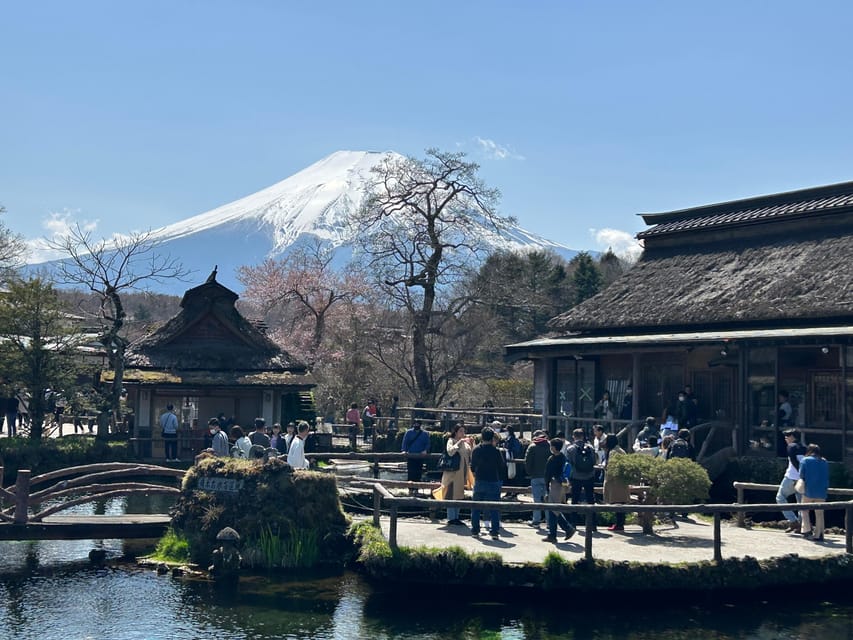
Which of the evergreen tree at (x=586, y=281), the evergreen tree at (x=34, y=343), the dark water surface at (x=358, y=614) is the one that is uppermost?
the evergreen tree at (x=586, y=281)

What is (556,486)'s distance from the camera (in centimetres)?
1549

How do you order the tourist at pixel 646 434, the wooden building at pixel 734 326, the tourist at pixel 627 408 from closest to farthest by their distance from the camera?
1. the tourist at pixel 646 434
2. the wooden building at pixel 734 326
3. the tourist at pixel 627 408

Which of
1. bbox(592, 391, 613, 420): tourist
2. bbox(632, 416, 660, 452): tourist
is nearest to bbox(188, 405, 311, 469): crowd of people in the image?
bbox(632, 416, 660, 452): tourist

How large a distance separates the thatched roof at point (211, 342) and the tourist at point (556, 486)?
60.0ft

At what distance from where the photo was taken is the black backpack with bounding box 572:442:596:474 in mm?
15094

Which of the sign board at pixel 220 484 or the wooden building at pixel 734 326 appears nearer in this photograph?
the sign board at pixel 220 484

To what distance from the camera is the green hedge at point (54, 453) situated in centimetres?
2777

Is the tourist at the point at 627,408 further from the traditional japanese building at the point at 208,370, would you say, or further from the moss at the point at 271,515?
the traditional japanese building at the point at 208,370

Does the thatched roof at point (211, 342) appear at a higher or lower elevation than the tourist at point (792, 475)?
higher

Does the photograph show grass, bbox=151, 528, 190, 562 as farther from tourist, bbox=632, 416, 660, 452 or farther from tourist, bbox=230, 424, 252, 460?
tourist, bbox=632, 416, 660, 452

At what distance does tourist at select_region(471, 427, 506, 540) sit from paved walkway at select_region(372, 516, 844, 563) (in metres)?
0.22

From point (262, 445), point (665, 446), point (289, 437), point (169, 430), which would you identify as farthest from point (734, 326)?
point (169, 430)

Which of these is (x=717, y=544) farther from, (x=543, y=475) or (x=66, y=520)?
(x=66, y=520)

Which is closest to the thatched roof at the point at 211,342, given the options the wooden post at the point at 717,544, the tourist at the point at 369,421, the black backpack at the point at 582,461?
the tourist at the point at 369,421
